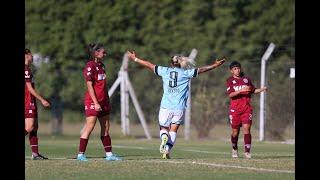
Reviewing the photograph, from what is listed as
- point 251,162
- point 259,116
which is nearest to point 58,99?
point 259,116

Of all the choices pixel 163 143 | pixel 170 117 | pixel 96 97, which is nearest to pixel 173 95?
pixel 170 117

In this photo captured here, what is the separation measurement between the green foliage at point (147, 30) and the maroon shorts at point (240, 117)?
53.8 ft

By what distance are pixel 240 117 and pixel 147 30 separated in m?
20.5

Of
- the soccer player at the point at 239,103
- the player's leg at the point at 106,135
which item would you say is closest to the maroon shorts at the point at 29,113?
the player's leg at the point at 106,135

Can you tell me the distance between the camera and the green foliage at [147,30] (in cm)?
3656

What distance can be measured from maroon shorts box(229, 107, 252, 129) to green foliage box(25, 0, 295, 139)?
16.4 meters

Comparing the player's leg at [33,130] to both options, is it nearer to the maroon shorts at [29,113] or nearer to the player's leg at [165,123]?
the maroon shorts at [29,113]

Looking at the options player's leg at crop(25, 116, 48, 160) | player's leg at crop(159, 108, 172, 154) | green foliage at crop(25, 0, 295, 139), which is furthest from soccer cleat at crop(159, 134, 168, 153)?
green foliage at crop(25, 0, 295, 139)

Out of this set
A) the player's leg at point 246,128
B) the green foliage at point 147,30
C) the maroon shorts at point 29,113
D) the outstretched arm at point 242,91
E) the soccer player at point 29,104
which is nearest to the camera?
the soccer player at point 29,104

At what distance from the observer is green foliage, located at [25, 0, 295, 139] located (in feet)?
120

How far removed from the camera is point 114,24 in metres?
37.6
